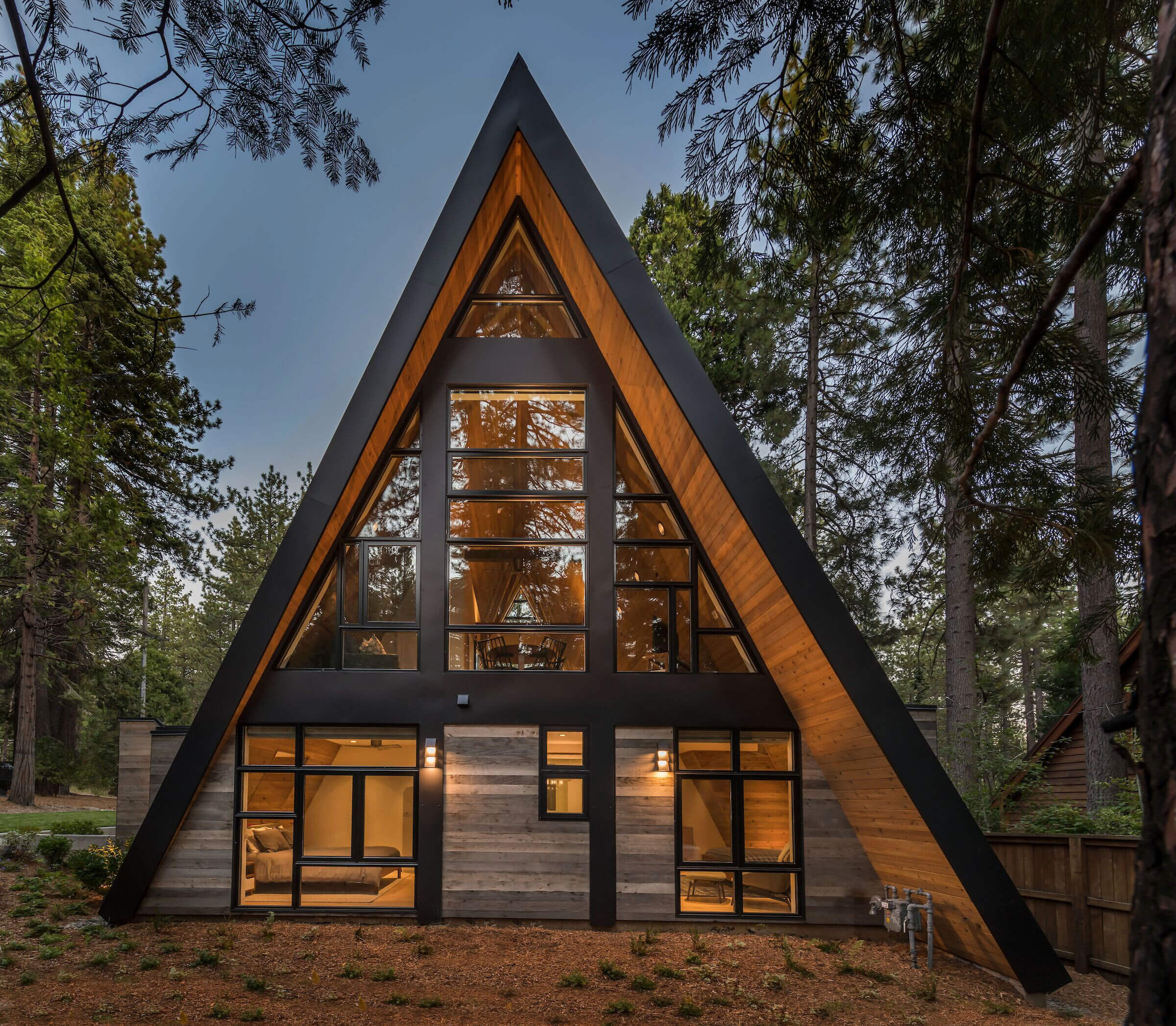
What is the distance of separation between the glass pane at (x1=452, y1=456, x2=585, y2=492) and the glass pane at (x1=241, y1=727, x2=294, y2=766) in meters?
2.97

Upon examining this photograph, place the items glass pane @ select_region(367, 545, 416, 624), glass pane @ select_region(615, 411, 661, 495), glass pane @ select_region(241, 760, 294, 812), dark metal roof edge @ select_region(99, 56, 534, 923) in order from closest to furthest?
dark metal roof edge @ select_region(99, 56, 534, 923)
glass pane @ select_region(241, 760, 294, 812)
glass pane @ select_region(367, 545, 416, 624)
glass pane @ select_region(615, 411, 661, 495)

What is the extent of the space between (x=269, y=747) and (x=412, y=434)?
3411mm

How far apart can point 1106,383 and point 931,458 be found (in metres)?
0.95

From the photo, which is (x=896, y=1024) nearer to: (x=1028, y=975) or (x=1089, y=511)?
(x=1028, y=975)

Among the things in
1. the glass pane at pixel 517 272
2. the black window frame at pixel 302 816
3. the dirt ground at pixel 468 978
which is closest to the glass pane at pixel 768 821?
the dirt ground at pixel 468 978

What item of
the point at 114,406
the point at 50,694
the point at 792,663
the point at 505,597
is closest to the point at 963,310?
the point at 792,663

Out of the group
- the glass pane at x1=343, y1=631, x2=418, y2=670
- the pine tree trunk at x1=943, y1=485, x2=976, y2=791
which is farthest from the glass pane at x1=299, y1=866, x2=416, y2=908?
the pine tree trunk at x1=943, y1=485, x2=976, y2=791

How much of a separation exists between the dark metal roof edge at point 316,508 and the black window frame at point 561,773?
2.74 m

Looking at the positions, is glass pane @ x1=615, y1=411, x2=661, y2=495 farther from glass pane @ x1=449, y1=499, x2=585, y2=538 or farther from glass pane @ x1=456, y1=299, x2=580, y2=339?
glass pane @ x1=456, y1=299, x2=580, y2=339

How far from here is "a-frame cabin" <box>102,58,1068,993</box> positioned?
6914 mm

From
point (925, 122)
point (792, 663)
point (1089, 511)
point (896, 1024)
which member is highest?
point (925, 122)

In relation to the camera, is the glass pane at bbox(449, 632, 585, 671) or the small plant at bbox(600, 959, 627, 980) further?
the glass pane at bbox(449, 632, 585, 671)

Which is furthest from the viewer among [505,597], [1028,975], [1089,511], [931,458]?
[505,597]

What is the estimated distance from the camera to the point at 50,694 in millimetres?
17906
